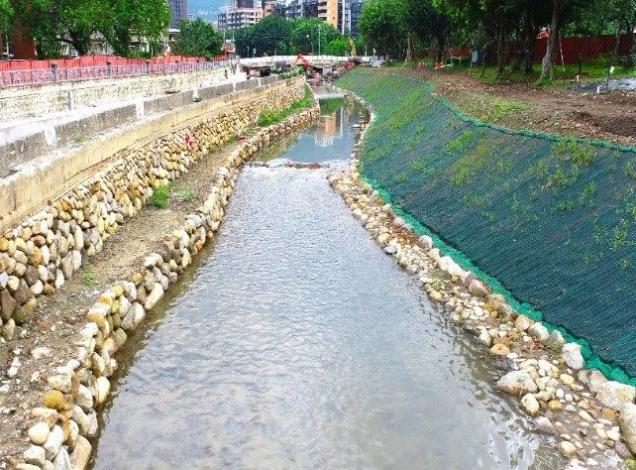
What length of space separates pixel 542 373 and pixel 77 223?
970cm

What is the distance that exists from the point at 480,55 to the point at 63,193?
5407 cm

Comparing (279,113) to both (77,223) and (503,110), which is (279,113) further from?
(77,223)

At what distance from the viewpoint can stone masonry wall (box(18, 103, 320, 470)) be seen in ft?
25.8

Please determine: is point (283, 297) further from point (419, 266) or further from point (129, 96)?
point (129, 96)

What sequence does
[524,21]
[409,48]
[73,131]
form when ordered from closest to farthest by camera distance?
[73,131] < [524,21] < [409,48]

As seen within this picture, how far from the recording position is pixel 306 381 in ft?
35.2

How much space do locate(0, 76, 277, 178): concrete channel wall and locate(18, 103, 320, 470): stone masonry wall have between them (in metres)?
1.28

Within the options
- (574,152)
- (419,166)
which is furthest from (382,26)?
(574,152)

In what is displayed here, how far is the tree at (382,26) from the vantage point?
263 feet

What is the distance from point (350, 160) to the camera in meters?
31.4

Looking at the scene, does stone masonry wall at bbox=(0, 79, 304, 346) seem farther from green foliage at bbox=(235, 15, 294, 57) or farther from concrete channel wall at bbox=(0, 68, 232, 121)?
green foliage at bbox=(235, 15, 294, 57)

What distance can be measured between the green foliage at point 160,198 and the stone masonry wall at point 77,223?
0.77 ft

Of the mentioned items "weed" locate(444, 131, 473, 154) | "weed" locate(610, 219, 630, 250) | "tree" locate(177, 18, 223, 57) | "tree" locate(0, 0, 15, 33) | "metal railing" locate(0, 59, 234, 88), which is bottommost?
"weed" locate(610, 219, 630, 250)

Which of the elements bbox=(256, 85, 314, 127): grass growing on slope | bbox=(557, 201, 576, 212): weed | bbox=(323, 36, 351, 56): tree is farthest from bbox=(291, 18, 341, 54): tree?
bbox=(557, 201, 576, 212): weed
